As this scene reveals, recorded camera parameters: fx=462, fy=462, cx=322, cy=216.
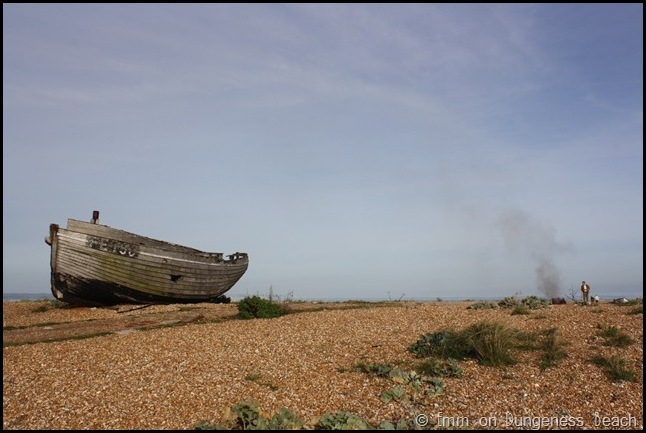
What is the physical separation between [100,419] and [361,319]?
10.2 meters

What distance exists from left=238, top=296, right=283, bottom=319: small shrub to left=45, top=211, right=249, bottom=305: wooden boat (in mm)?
7105

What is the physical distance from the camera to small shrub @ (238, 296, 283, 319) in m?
18.0

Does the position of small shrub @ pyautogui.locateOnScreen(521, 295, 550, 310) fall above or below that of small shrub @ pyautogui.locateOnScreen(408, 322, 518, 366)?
above

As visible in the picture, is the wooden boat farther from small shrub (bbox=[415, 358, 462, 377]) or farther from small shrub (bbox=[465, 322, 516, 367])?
small shrub (bbox=[415, 358, 462, 377])

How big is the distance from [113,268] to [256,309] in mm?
8432

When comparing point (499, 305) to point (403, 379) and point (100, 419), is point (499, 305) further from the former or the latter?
point (100, 419)

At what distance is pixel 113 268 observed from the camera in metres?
22.1

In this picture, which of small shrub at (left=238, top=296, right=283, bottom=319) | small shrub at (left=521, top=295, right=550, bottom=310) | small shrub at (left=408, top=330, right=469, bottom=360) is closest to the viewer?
small shrub at (left=408, top=330, right=469, bottom=360)

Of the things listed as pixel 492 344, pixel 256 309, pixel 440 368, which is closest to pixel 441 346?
pixel 492 344

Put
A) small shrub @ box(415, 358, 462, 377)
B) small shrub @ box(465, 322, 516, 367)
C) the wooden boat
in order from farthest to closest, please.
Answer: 1. the wooden boat
2. small shrub @ box(465, 322, 516, 367)
3. small shrub @ box(415, 358, 462, 377)

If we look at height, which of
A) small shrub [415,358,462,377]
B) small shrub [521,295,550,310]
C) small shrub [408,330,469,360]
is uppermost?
small shrub [521,295,550,310]

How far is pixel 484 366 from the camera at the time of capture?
10.4m

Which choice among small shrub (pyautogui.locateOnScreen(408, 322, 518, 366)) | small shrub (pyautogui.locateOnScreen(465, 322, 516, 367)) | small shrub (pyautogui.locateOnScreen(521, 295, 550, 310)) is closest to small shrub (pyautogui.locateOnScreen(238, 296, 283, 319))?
small shrub (pyautogui.locateOnScreen(408, 322, 518, 366))

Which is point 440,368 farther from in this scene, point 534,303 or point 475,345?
point 534,303
